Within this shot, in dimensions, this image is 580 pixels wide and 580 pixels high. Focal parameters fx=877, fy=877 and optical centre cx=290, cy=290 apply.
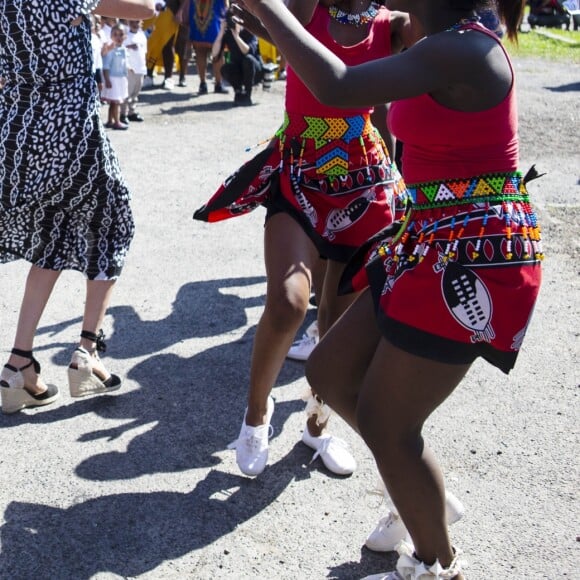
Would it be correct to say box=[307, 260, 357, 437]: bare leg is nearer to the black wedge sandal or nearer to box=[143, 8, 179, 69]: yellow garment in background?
the black wedge sandal

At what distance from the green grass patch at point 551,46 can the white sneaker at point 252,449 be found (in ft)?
45.5

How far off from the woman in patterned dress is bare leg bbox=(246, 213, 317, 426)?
2.53 feet

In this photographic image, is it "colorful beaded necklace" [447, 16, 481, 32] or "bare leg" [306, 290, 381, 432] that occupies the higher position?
"colorful beaded necklace" [447, 16, 481, 32]

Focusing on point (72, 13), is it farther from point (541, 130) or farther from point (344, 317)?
point (541, 130)

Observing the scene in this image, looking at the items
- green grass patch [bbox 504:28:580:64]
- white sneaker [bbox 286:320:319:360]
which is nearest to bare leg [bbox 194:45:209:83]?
green grass patch [bbox 504:28:580:64]

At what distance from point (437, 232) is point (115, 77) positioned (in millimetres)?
7866

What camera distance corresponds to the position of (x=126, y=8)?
3441mm

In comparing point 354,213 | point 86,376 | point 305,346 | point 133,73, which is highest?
point 354,213

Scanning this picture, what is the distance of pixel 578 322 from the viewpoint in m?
4.80

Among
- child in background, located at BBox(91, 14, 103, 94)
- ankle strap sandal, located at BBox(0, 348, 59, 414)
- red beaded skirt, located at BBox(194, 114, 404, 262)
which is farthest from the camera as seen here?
child in background, located at BBox(91, 14, 103, 94)

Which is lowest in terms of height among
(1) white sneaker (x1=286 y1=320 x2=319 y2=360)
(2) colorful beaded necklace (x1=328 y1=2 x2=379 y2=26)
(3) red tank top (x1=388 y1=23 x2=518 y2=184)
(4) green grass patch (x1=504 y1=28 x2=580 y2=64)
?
(1) white sneaker (x1=286 y1=320 x2=319 y2=360)

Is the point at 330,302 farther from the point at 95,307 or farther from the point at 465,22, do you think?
the point at 465,22

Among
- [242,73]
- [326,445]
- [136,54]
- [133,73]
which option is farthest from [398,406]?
[242,73]

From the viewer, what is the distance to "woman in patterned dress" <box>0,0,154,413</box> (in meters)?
3.22
